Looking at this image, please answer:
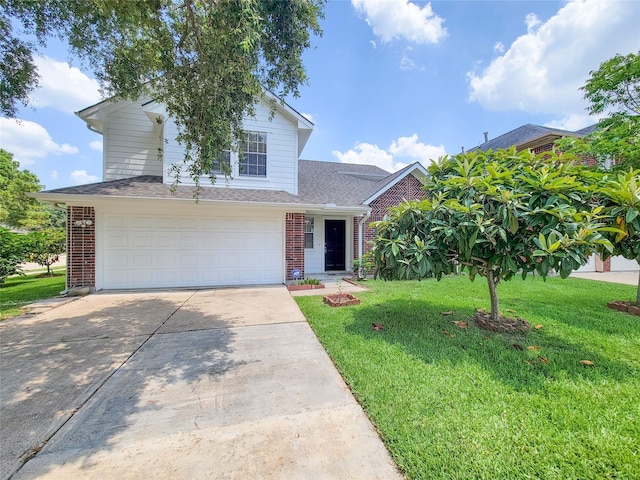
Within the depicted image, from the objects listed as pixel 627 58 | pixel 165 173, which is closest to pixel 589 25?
pixel 627 58

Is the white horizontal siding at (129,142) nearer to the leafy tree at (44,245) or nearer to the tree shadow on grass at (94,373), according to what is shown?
the tree shadow on grass at (94,373)

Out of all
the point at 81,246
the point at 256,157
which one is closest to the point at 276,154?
the point at 256,157

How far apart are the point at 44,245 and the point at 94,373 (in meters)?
13.4

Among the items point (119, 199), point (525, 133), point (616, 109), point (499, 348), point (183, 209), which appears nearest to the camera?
point (499, 348)

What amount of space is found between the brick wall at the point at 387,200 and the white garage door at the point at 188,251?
3.47 m

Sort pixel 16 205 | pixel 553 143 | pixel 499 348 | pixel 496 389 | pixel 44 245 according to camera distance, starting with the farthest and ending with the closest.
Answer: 1. pixel 16 205
2. pixel 44 245
3. pixel 553 143
4. pixel 499 348
5. pixel 496 389

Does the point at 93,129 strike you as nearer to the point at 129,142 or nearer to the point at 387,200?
the point at 129,142

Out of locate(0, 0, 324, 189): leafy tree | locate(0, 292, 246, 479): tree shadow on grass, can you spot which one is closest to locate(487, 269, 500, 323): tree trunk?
locate(0, 292, 246, 479): tree shadow on grass

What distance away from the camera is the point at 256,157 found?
9812mm

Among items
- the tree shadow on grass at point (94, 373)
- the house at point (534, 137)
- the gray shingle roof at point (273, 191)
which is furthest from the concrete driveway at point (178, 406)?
the house at point (534, 137)

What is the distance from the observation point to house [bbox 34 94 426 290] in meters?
7.98

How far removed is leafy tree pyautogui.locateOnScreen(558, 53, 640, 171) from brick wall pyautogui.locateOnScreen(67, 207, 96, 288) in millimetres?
12325

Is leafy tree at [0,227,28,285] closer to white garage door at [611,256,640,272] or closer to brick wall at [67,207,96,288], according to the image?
brick wall at [67,207,96,288]

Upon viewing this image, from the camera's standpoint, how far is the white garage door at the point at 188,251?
8.27m
